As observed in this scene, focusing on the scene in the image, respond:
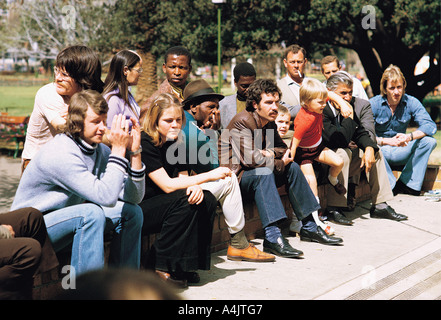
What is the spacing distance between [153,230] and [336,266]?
5.32 ft

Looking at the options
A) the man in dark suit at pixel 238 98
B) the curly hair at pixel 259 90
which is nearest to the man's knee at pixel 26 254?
the curly hair at pixel 259 90

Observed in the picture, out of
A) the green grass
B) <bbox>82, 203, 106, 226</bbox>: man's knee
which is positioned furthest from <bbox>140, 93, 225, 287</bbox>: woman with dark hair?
the green grass

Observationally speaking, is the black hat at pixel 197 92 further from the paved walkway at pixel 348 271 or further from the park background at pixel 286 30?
the park background at pixel 286 30

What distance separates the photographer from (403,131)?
7785mm

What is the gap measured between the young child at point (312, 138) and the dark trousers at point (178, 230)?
164cm

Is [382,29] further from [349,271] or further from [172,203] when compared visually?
Result: [172,203]

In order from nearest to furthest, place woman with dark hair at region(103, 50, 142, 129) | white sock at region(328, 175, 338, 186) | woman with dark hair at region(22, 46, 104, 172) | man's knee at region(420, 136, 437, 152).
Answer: woman with dark hair at region(22, 46, 104, 172) → woman with dark hair at region(103, 50, 142, 129) → white sock at region(328, 175, 338, 186) → man's knee at region(420, 136, 437, 152)

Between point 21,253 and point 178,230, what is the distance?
4.17 ft

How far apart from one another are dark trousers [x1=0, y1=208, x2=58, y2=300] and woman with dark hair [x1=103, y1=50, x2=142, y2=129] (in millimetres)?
1553

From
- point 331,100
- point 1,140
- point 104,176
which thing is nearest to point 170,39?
point 1,140

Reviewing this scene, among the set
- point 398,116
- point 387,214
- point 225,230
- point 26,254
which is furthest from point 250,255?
point 398,116

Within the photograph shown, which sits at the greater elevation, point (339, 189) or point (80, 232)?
point (80, 232)

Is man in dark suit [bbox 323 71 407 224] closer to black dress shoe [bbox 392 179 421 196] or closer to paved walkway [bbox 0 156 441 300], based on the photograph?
paved walkway [bbox 0 156 441 300]

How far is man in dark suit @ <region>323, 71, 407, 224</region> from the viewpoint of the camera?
652 cm
